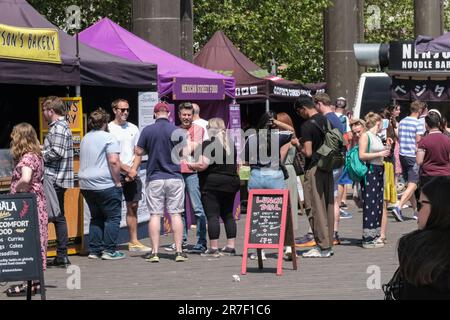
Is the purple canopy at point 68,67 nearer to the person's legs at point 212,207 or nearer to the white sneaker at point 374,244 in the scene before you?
the person's legs at point 212,207

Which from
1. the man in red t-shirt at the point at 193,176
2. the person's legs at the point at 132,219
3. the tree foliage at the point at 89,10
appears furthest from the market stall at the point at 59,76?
the tree foliage at the point at 89,10

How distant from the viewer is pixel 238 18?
3394cm

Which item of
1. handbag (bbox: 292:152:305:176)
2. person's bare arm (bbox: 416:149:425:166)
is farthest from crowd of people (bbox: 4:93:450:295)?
handbag (bbox: 292:152:305:176)

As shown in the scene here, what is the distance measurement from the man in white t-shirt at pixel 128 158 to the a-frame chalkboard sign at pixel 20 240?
4.45 meters

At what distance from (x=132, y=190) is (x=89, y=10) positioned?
60.2 feet

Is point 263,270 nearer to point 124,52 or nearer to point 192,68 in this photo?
point 124,52

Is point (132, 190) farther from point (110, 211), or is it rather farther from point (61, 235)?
point (61, 235)

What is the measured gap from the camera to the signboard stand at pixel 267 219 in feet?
41.1

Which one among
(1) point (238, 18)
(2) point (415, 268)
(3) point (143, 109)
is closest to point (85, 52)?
(3) point (143, 109)

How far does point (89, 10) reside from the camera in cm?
3206

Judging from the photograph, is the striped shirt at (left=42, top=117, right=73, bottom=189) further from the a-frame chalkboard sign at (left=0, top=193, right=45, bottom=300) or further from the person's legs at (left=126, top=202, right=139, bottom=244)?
the a-frame chalkboard sign at (left=0, top=193, right=45, bottom=300)

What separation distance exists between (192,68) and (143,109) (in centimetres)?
232

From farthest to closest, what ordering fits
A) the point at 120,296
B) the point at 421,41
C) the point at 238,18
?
A: 1. the point at 238,18
2. the point at 421,41
3. the point at 120,296

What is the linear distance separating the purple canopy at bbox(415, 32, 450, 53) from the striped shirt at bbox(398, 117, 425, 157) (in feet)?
11.1
